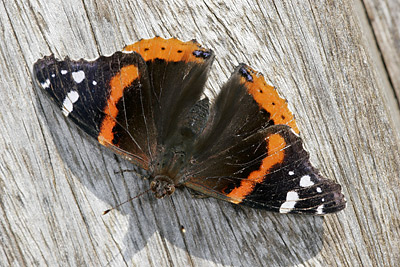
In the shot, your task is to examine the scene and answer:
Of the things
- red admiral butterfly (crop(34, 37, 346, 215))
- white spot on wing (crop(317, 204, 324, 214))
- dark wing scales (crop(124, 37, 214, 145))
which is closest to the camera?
white spot on wing (crop(317, 204, 324, 214))

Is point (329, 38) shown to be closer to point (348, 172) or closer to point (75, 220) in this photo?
point (348, 172)

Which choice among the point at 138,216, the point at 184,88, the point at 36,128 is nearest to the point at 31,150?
Result: the point at 36,128

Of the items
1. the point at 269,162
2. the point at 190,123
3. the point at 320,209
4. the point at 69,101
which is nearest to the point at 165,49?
the point at 190,123

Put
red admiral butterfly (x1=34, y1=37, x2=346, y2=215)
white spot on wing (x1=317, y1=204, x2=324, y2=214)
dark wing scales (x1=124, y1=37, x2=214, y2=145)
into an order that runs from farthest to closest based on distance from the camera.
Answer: dark wing scales (x1=124, y1=37, x2=214, y2=145)
red admiral butterfly (x1=34, y1=37, x2=346, y2=215)
white spot on wing (x1=317, y1=204, x2=324, y2=214)

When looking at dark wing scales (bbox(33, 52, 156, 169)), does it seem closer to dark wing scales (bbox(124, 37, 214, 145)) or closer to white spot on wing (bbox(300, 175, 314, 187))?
dark wing scales (bbox(124, 37, 214, 145))

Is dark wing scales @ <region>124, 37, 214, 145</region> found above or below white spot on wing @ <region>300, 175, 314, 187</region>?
above

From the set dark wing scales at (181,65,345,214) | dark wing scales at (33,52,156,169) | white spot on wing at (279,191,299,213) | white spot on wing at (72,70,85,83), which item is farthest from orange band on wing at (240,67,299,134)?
white spot on wing at (72,70,85,83)
